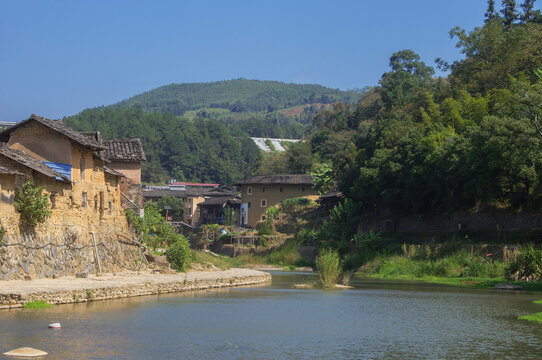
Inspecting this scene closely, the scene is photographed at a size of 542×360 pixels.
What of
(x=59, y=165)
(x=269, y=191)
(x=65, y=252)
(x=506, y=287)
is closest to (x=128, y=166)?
(x=59, y=165)

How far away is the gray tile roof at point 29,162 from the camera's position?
2882cm

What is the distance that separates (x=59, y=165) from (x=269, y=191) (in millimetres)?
59826

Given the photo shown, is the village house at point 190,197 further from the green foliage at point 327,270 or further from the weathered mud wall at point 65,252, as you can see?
the weathered mud wall at point 65,252

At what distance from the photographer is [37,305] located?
76.9ft

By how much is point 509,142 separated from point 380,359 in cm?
2577

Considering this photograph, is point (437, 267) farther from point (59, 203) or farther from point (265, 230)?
point (265, 230)

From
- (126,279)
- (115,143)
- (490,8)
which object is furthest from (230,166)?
(126,279)

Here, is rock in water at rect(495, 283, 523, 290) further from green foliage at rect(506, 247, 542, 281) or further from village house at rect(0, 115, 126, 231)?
village house at rect(0, 115, 126, 231)

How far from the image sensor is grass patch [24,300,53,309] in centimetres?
2314

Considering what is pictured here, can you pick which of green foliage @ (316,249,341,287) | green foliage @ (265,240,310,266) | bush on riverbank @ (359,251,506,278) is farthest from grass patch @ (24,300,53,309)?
green foliage @ (265,240,310,266)

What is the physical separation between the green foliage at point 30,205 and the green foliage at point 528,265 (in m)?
24.9

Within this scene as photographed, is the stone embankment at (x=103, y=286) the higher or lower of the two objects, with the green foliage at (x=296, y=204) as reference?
lower

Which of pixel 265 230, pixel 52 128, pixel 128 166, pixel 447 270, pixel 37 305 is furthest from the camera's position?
pixel 265 230

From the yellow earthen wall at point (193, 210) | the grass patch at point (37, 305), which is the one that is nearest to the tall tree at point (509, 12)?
the yellow earthen wall at point (193, 210)
